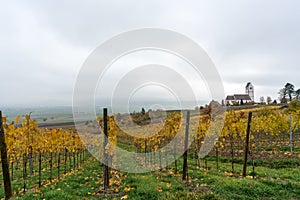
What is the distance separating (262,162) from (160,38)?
8.96m

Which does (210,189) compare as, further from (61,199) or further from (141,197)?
(61,199)

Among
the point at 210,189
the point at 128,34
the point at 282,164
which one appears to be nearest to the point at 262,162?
the point at 282,164

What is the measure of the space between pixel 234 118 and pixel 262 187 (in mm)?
4063

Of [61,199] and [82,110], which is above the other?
[82,110]

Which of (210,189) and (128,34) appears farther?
(128,34)

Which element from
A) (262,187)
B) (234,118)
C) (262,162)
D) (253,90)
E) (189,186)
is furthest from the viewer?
(253,90)

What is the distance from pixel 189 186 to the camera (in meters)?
6.19

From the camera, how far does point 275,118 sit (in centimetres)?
1627

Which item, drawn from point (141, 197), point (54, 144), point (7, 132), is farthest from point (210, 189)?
point (54, 144)

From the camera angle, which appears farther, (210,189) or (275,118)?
(275,118)

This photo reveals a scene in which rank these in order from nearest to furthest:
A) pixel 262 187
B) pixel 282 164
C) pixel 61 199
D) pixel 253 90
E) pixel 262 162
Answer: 1. pixel 61 199
2. pixel 262 187
3. pixel 282 164
4. pixel 262 162
5. pixel 253 90

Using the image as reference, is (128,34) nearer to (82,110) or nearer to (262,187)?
(82,110)

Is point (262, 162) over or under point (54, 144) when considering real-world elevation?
under

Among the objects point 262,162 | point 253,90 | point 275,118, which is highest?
point 253,90
